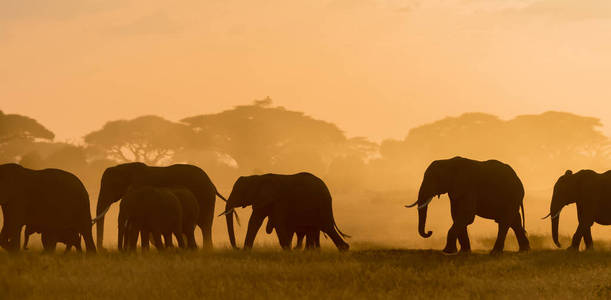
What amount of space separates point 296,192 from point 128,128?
1754 inches

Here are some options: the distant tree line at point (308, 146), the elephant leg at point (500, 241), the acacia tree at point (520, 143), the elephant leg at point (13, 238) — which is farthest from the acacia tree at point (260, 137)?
the elephant leg at point (13, 238)

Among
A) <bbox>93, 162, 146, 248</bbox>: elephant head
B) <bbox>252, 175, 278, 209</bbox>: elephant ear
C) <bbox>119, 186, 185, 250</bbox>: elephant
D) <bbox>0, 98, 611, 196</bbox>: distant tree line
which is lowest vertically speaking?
<bbox>119, 186, 185, 250</bbox>: elephant

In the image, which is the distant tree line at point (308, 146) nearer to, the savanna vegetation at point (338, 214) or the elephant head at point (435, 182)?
the savanna vegetation at point (338, 214)

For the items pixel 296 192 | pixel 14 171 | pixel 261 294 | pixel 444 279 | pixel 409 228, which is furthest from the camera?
pixel 409 228

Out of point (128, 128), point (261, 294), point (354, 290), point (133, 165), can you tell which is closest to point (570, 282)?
point (354, 290)

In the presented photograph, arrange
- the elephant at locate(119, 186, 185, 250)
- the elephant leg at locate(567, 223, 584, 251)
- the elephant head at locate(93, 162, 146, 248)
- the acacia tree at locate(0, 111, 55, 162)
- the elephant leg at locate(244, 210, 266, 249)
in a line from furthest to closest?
the acacia tree at locate(0, 111, 55, 162) → the elephant head at locate(93, 162, 146, 248) → the elephant leg at locate(567, 223, 584, 251) → the elephant leg at locate(244, 210, 266, 249) → the elephant at locate(119, 186, 185, 250)

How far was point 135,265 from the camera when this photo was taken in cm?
1588

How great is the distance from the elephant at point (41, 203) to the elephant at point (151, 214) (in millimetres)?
1085

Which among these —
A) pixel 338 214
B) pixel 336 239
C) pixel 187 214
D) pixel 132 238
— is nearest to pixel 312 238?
pixel 336 239

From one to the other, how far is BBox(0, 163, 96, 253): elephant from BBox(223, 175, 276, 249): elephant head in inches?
135

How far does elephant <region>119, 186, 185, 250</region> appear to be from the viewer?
59.9 feet

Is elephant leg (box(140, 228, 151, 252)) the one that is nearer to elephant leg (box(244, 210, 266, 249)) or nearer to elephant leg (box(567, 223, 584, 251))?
elephant leg (box(244, 210, 266, 249))

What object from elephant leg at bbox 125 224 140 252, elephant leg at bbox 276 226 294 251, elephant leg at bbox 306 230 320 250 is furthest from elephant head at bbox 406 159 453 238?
elephant leg at bbox 125 224 140 252

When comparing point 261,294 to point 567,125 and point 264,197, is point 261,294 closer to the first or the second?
point 264,197
